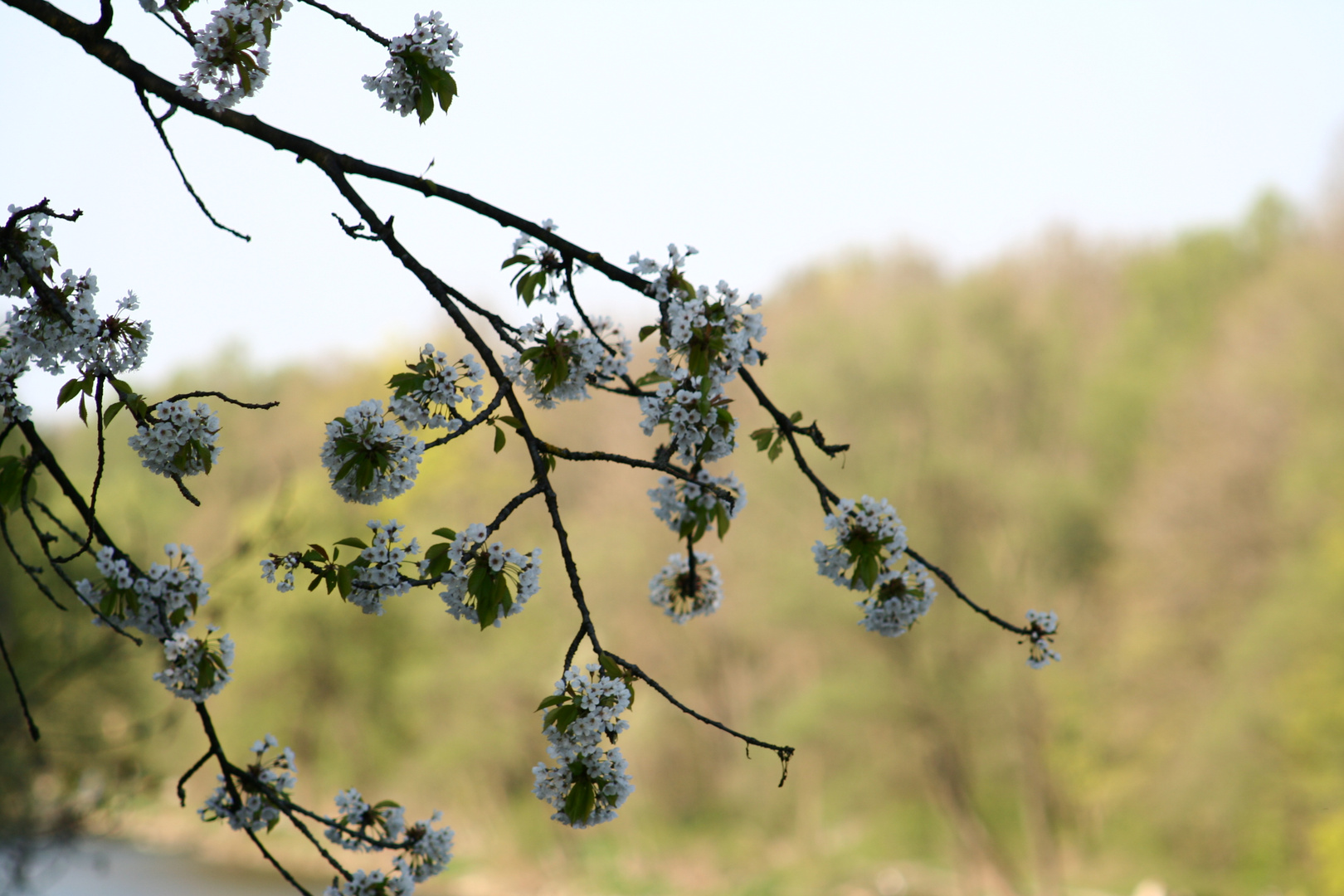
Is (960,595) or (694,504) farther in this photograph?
(694,504)

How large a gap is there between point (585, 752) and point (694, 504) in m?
0.86

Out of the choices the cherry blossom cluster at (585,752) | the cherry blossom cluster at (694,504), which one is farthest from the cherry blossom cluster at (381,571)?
the cherry blossom cluster at (694,504)

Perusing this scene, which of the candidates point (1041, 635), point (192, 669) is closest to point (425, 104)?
point (192, 669)

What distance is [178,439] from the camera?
2.27m

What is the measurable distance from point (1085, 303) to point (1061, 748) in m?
13.2

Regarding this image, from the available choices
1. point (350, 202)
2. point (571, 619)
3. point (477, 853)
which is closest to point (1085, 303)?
point (571, 619)

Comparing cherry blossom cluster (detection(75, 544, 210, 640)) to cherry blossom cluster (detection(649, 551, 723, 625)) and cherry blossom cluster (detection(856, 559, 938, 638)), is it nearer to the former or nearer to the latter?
cherry blossom cluster (detection(649, 551, 723, 625))

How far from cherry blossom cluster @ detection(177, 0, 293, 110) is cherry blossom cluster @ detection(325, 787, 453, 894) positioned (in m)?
1.57

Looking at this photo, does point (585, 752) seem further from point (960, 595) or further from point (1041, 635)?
point (1041, 635)

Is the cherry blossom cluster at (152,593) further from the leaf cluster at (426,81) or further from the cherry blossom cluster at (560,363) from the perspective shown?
the leaf cluster at (426,81)

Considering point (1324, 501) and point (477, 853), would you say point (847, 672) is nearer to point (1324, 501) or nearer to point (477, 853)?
point (1324, 501)

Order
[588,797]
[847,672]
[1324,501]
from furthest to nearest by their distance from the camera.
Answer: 1. [847,672]
2. [1324,501]
3. [588,797]

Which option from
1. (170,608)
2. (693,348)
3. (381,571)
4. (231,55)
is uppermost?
(231,55)

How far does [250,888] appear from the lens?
25000 millimetres
